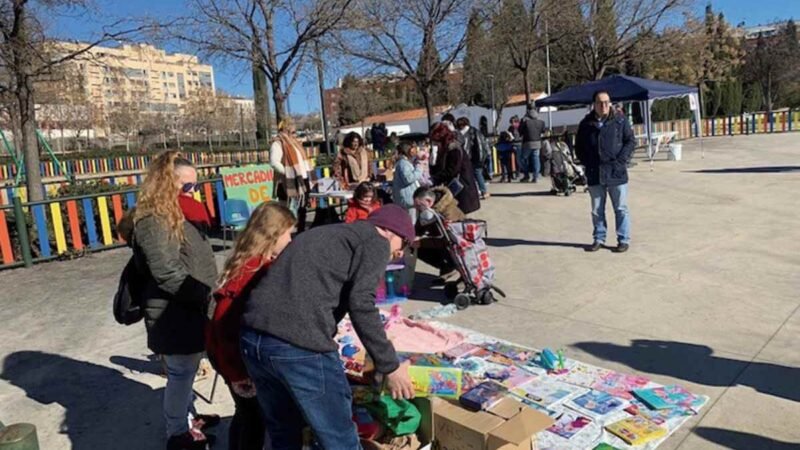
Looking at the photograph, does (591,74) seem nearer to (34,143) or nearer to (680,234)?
(680,234)

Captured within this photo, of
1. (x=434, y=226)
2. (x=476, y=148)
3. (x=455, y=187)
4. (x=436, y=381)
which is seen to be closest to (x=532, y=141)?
(x=476, y=148)

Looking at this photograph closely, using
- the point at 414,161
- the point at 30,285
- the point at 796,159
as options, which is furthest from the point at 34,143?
the point at 796,159

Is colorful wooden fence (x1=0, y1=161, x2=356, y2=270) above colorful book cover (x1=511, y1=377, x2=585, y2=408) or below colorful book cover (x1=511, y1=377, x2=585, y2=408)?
above

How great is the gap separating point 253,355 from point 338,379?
340mm

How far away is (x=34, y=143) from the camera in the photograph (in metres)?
10.2

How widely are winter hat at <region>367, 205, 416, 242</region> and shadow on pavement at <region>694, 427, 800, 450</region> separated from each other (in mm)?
2035

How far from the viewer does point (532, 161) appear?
14.6m

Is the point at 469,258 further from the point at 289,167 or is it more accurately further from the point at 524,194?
the point at 524,194

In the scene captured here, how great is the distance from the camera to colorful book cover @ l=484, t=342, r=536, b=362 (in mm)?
4430

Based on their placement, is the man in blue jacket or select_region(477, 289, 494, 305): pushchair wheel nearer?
select_region(477, 289, 494, 305): pushchair wheel

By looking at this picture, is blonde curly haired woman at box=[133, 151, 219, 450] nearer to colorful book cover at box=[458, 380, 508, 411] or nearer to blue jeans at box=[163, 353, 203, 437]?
blue jeans at box=[163, 353, 203, 437]

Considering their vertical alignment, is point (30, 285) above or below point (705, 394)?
above

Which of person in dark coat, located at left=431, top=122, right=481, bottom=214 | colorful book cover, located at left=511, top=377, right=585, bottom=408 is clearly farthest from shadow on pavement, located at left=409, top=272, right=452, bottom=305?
colorful book cover, located at left=511, top=377, right=585, bottom=408

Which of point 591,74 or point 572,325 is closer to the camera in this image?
point 572,325
